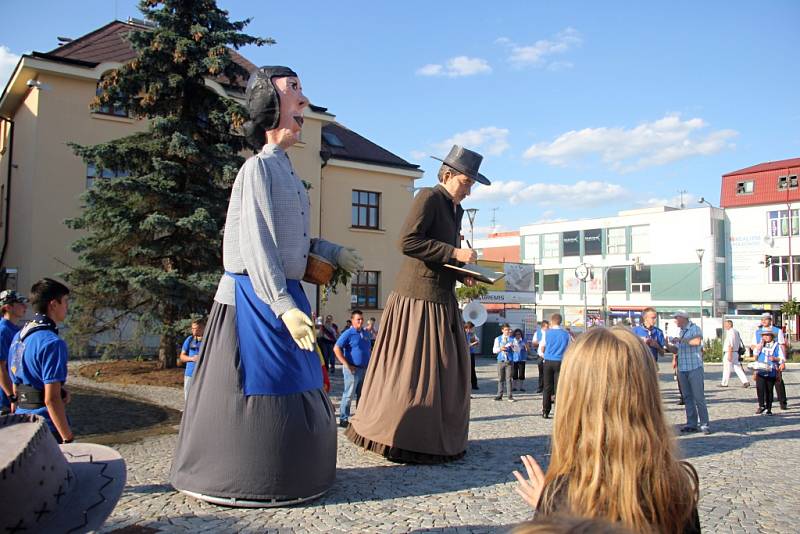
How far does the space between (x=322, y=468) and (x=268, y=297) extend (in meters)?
1.24

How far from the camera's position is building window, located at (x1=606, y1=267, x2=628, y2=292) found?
1964 inches

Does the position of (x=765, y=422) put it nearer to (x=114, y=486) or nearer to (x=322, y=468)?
(x=322, y=468)

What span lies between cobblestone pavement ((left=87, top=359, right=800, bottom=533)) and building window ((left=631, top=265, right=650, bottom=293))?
139 feet

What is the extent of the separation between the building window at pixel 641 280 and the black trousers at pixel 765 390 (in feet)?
129

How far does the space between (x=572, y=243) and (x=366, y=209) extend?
31.5m

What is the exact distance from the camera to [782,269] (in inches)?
1718

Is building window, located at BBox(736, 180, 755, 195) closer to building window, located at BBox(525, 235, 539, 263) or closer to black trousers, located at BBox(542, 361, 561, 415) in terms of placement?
building window, located at BBox(525, 235, 539, 263)

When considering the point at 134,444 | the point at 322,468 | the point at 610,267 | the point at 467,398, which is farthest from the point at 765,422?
the point at 610,267

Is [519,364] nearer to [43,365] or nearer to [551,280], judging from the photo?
[43,365]

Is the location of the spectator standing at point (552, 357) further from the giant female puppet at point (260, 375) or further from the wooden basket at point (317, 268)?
the wooden basket at point (317, 268)

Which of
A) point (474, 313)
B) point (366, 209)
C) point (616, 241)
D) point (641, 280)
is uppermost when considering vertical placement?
point (616, 241)

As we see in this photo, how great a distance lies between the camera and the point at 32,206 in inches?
721

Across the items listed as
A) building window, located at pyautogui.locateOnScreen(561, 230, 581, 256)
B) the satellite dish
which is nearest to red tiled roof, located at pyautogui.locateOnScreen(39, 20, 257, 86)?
the satellite dish

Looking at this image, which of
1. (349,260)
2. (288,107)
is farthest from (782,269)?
(288,107)
